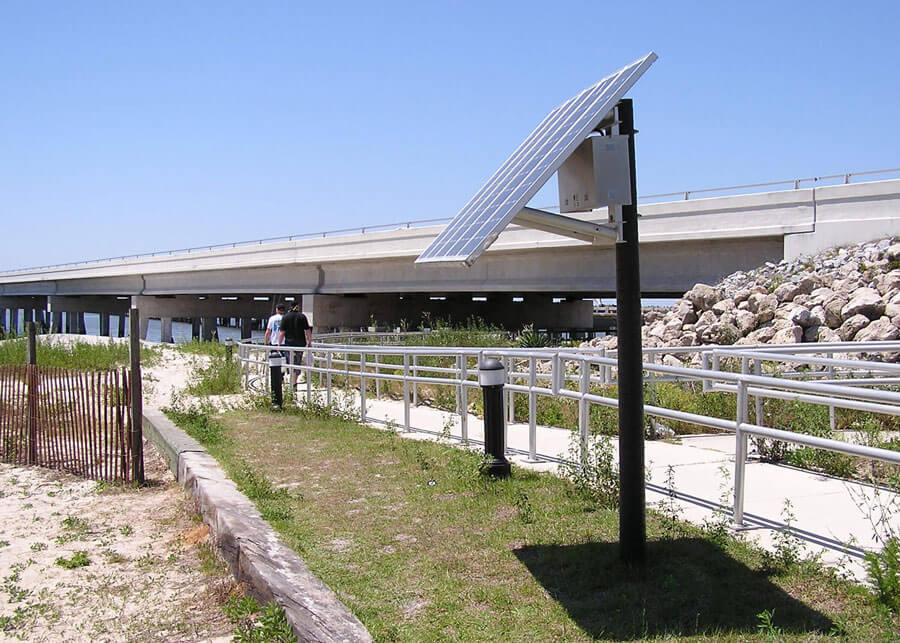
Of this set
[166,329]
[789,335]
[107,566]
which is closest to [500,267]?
[789,335]

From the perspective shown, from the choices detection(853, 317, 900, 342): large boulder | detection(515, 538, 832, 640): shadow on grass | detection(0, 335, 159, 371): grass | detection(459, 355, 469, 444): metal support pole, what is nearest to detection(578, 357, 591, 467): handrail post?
detection(515, 538, 832, 640): shadow on grass

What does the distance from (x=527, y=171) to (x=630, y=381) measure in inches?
56.0

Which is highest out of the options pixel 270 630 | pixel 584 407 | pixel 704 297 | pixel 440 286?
pixel 440 286

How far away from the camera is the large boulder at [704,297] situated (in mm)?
22109

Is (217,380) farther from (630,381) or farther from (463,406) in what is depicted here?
(630,381)

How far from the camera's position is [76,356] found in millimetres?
24062

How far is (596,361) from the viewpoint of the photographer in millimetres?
7688

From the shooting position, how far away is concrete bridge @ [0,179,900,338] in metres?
23.0

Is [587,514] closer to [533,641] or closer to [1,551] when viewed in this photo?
[533,641]

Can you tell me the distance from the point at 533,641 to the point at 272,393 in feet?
34.9

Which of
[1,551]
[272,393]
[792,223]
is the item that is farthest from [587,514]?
[792,223]

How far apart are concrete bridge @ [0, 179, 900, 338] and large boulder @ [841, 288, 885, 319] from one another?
4152 mm

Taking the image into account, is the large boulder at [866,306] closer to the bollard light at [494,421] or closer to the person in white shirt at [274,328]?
the person in white shirt at [274,328]

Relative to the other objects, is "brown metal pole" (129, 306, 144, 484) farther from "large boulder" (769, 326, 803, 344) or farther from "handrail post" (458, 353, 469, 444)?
"large boulder" (769, 326, 803, 344)
